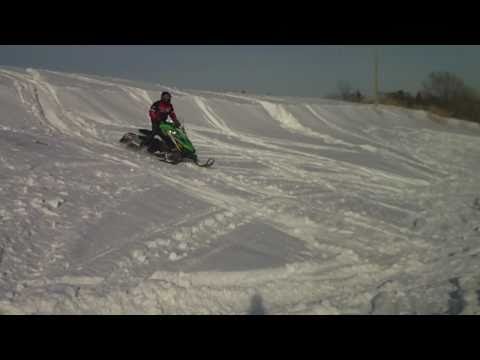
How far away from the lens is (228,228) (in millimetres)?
5977

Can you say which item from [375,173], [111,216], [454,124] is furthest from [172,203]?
[454,124]

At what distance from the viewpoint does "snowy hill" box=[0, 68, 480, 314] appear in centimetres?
399

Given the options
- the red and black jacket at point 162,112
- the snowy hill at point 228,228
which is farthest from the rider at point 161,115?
the snowy hill at point 228,228

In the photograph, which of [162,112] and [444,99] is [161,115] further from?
[444,99]

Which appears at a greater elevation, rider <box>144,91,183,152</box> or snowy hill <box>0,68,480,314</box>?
rider <box>144,91,183,152</box>

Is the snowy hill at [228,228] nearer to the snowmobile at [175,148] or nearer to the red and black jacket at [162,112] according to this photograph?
the snowmobile at [175,148]

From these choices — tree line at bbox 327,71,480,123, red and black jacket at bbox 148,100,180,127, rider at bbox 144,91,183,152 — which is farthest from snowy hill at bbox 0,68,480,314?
tree line at bbox 327,71,480,123

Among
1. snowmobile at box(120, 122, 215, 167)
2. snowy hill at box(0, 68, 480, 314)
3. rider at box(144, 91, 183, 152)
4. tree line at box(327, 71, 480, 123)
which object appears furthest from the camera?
tree line at box(327, 71, 480, 123)

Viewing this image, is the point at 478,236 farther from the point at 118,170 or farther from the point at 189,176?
the point at 118,170

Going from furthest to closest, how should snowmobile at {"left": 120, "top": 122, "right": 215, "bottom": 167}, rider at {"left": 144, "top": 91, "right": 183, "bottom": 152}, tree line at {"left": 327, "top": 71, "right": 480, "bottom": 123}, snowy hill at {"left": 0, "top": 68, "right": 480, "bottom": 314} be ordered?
tree line at {"left": 327, "top": 71, "right": 480, "bottom": 123} → rider at {"left": 144, "top": 91, "right": 183, "bottom": 152} → snowmobile at {"left": 120, "top": 122, "right": 215, "bottom": 167} → snowy hill at {"left": 0, "top": 68, "right": 480, "bottom": 314}

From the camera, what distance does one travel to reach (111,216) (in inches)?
231

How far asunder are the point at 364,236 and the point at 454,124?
71.3 feet

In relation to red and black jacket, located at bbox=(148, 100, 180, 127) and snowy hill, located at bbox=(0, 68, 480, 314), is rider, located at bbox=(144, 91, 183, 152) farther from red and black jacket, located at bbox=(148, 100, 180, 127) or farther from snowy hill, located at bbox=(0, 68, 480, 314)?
snowy hill, located at bbox=(0, 68, 480, 314)

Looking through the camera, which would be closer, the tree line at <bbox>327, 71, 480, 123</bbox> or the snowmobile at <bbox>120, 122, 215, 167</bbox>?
the snowmobile at <bbox>120, 122, 215, 167</bbox>
